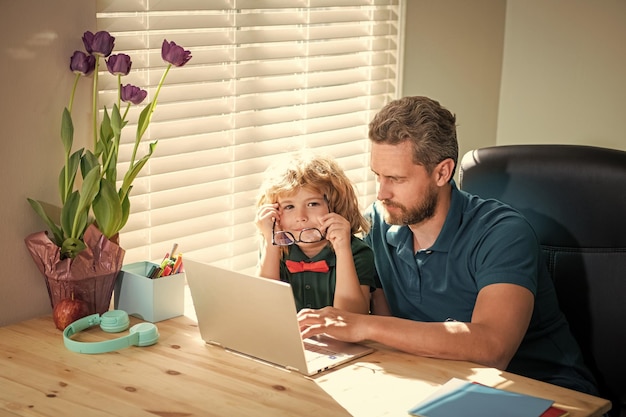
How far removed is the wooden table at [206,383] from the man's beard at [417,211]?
0.35 meters

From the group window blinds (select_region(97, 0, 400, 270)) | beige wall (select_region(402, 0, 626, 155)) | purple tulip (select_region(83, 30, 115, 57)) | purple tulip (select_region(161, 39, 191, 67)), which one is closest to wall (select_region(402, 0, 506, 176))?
beige wall (select_region(402, 0, 626, 155))

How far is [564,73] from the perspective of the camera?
357 cm

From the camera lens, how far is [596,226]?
2264 millimetres

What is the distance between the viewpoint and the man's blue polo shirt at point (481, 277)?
219 centimetres

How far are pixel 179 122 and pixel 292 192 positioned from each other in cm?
49

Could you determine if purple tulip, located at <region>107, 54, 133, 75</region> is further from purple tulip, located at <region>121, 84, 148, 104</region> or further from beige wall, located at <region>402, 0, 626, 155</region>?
beige wall, located at <region>402, 0, 626, 155</region>

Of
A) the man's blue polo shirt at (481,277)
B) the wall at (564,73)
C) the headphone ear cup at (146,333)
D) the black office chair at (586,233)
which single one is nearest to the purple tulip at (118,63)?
the headphone ear cup at (146,333)

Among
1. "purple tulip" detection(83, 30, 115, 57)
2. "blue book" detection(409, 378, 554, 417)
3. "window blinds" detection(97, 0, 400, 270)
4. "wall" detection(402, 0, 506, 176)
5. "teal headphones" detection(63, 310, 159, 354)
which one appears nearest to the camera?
"blue book" detection(409, 378, 554, 417)

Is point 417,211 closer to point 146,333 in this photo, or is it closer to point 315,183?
point 315,183

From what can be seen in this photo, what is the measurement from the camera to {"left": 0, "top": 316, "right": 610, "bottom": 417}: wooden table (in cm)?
174

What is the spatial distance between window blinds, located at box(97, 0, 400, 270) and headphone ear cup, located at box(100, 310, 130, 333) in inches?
15.4

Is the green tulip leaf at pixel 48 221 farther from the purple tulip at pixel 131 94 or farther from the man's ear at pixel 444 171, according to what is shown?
the man's ear at pixel 444 171

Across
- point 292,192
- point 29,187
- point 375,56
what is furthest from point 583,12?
point 29,187

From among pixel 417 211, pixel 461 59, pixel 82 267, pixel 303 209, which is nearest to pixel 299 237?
pixel 303 209
